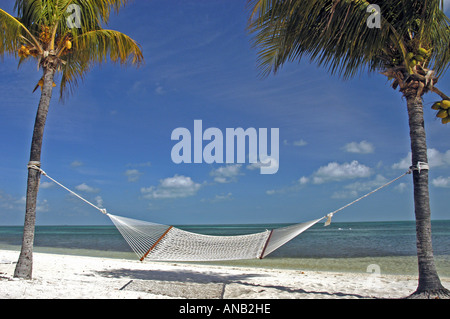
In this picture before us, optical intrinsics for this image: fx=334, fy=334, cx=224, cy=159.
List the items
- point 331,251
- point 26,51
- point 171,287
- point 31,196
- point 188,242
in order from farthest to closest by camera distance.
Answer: point 331,251 → point 188,242 → point 171,287 → point 26,51 → point 31,196

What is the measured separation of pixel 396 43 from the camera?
10.7ft

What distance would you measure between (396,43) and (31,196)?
425 centimetres

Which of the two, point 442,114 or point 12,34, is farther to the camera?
A: point 12,34

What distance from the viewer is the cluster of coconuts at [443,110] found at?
3.09 meters

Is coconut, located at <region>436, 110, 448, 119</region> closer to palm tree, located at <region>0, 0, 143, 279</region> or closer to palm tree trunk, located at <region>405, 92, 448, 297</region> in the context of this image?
palm tree trunk, located at <region>405, 92, 448, 297</region>

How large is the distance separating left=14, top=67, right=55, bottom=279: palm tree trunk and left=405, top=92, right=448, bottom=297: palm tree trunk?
13.5ft

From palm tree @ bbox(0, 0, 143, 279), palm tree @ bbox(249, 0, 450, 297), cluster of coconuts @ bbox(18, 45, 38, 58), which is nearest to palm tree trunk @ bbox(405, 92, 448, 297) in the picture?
palm tree @ bbox(249, 0, 450, 297)

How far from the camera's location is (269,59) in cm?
436

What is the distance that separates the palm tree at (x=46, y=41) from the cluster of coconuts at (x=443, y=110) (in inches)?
149

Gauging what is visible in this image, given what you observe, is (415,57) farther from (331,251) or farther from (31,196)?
(331,251)

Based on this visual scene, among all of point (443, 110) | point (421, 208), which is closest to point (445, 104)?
point (443, 110)

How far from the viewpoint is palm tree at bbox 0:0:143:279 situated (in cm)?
384

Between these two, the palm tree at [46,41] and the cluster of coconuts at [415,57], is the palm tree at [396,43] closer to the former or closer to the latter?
the cluster of coconuts at [415,57]

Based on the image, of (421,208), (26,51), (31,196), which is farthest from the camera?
(26,51)
